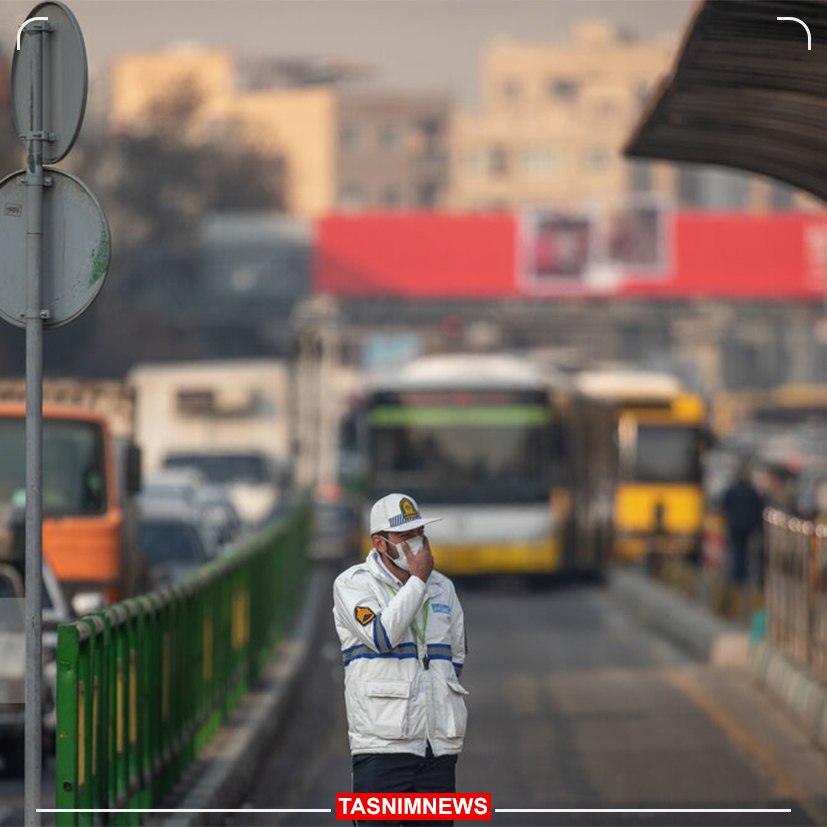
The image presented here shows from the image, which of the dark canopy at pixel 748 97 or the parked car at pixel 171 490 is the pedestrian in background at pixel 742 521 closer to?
the parked car at pixel 171 490

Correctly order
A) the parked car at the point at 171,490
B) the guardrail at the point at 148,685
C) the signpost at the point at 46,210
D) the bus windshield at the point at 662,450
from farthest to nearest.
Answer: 1. the bus windshield at the point at 662,450
2. the parked car at the point at 171,490
3. the guardrail at the point at 148,685
4. the signpost at the point at 46,210

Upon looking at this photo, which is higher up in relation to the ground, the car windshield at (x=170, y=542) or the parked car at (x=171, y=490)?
the parked car at (x=171, y=490)

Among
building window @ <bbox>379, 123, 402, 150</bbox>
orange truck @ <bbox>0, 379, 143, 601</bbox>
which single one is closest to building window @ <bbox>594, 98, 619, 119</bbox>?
building window @ <bbox>379, 123, 402, 150</bbox>

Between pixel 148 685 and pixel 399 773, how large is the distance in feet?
11.3

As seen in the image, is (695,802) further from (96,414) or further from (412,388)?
(412,388)

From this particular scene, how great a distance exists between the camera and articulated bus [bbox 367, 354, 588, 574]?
108ft

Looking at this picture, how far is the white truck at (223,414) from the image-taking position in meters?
40.8

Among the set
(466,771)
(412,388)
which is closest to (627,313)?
(412,388)

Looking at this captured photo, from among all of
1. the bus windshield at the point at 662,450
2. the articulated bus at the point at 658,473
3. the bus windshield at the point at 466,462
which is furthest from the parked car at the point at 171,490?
the bus windshield at the point at 662,450

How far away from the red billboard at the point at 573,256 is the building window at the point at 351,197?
62.3 metres

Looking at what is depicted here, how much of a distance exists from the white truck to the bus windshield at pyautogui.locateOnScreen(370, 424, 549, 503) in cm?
703

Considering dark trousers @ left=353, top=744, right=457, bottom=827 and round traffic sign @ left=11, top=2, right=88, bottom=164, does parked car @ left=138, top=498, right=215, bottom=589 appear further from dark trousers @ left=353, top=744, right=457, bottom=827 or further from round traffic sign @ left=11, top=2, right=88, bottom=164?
dark trousers @ left=353, top=744, right=457, bottom=827

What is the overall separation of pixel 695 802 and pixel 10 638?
406cm

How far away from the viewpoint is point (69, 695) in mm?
8906
